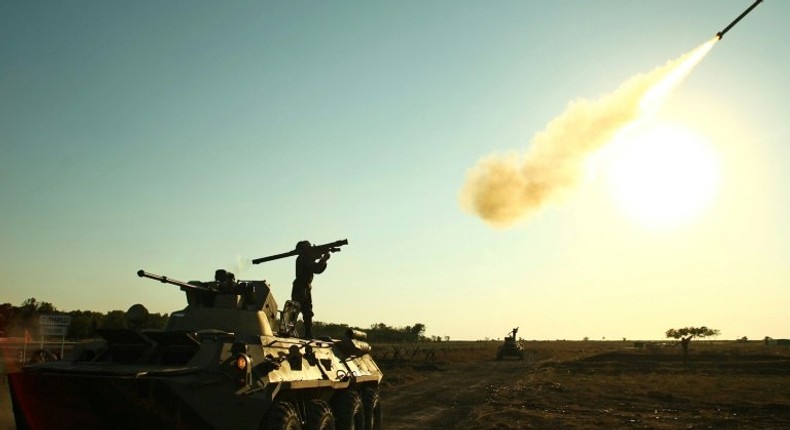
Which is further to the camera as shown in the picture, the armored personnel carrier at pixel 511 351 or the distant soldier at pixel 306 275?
the armored personnel carrier at pixel 511 351

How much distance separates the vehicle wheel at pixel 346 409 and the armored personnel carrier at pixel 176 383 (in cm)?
143

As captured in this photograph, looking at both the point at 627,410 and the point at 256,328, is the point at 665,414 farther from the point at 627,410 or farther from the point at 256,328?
the point at 256,328

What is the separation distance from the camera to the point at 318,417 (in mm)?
10641

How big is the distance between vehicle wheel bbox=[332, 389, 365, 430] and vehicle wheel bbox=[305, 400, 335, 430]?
1.35 m

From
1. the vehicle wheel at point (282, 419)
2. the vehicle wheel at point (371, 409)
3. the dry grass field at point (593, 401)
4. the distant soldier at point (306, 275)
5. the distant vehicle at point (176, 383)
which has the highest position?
the distant soldier at point (306, 275)

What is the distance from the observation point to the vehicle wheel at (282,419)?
8.95 meters

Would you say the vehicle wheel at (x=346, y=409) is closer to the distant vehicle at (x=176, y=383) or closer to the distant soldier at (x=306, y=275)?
the distant vehicle at (x=176, y=383)

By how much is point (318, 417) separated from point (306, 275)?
4.80m

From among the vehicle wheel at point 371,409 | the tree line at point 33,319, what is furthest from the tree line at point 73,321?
the vehicle wheel at point 371,409

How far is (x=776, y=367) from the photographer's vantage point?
46.0m

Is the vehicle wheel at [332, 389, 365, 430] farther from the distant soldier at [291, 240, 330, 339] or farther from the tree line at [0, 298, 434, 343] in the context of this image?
the tree line at [0, 298, 434, 343]

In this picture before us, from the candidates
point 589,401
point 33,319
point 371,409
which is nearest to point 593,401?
point 589,401

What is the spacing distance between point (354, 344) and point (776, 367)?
42048 millimetres

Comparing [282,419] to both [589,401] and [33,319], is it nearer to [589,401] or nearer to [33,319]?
[589,401]
